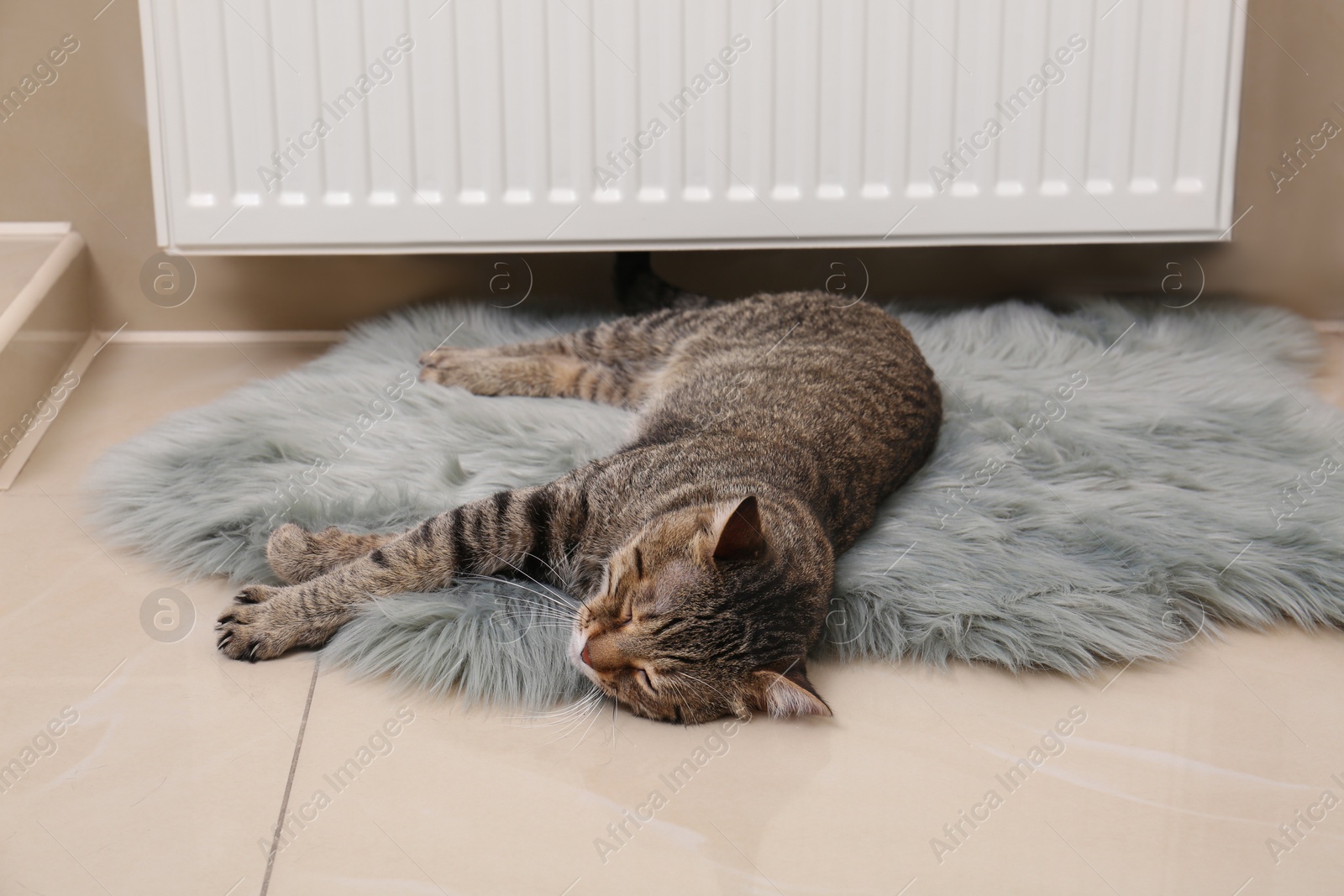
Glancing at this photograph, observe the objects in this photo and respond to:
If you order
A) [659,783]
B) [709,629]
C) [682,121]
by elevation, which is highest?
[682,121]

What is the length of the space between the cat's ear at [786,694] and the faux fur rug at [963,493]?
17 cm

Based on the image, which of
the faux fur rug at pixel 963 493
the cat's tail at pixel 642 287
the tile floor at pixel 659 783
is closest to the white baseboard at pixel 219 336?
the faux fur rug at pixel 963 493

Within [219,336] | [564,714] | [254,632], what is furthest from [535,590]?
[219,336]

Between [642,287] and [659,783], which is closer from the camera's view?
[659,783]

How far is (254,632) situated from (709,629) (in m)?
0.48

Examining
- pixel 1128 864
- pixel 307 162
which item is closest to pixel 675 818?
pixel 1128 864

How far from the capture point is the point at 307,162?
5.59 ft

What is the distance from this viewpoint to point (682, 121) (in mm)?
1737

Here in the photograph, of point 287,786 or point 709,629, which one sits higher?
point 709,629

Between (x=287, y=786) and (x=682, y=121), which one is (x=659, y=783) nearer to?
(x=287, y=786)

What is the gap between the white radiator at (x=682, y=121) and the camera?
1.67 metres

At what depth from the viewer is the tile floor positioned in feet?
2.84

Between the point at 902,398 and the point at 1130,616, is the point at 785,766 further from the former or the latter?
the point at 902,398

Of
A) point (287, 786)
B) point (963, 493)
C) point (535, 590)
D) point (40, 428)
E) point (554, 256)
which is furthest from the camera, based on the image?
point (554, 256)
